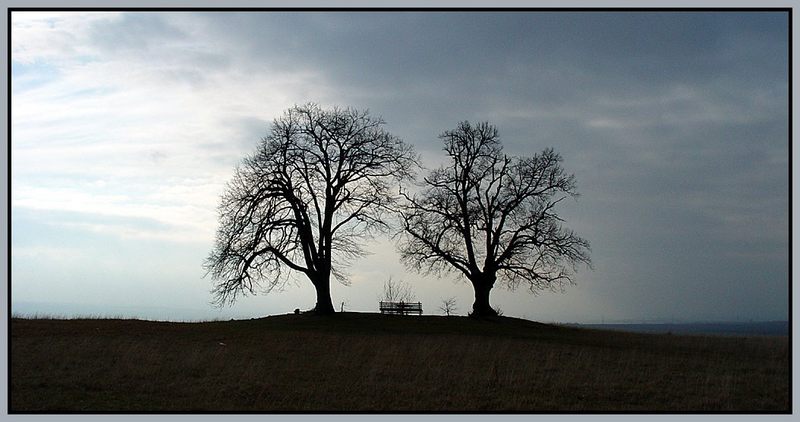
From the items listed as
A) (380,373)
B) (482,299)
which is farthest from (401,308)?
(380,373)

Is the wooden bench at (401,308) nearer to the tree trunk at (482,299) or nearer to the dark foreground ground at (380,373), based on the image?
the tree trunk at (482,299)

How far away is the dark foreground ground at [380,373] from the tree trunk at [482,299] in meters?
15.5

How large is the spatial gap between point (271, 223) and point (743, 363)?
3111cm

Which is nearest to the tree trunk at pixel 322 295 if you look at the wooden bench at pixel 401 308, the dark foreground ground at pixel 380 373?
the wooden bench at pixel 401 308

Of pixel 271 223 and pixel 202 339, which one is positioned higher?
pixel 271 223

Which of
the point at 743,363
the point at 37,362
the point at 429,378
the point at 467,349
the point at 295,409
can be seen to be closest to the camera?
the point at 295,409

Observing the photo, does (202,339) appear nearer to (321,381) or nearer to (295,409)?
(321,381)

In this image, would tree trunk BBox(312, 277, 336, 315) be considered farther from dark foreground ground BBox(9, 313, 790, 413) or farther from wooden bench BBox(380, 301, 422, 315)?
dark foreground ground BBox(9, 313, 790, 413)

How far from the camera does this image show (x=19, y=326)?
35500mm

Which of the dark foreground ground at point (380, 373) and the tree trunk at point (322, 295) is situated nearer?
the dark foreground ground at point (380, 373)

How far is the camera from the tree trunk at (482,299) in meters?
50.8

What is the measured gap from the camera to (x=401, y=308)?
53.8m

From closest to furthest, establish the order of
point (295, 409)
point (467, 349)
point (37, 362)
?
1. point (295, 409)
2. point (37, 362)
3. point (467, 349)

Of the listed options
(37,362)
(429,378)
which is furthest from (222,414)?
(37,362)
